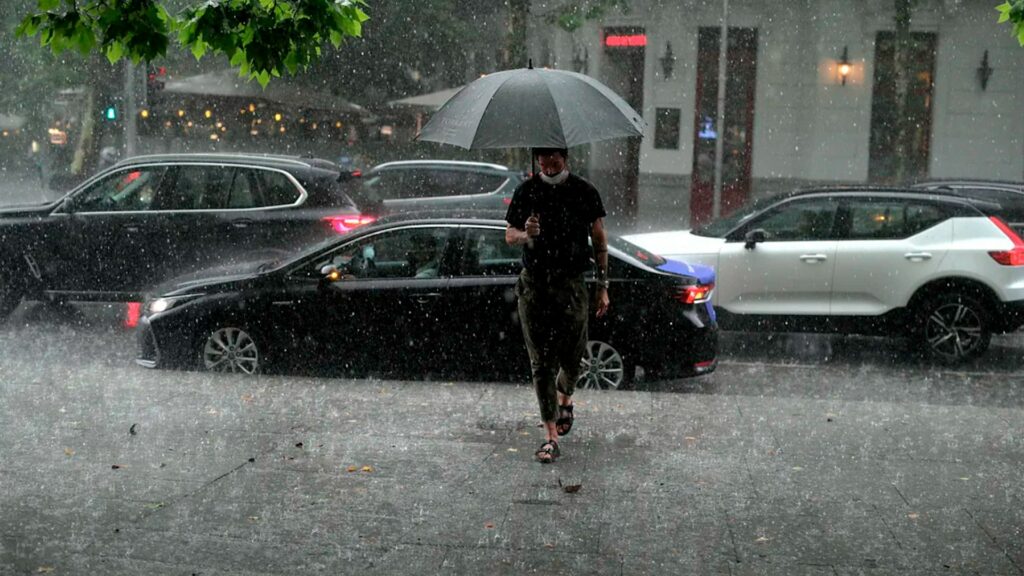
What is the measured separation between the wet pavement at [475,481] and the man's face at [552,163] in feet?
5.32

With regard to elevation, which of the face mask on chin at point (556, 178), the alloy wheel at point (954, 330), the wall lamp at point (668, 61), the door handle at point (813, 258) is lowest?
the alloy wheel at point (954, 330)

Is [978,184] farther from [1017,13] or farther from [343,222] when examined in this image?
[1017,13]

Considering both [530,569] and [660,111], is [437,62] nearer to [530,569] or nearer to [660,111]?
[660,111]

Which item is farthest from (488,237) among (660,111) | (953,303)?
(660,111)

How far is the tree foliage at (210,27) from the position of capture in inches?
274

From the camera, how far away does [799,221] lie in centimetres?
1189

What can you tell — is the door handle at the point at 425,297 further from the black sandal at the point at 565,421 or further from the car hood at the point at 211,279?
the black sandal at the point at 565,421

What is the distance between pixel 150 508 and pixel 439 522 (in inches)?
55.0

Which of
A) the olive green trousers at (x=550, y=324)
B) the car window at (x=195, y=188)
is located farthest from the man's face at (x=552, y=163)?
the car window at (x=195, y=188)

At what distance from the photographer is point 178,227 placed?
Answer: 40.8 ft

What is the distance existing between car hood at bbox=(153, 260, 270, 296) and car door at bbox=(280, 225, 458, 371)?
61 cm

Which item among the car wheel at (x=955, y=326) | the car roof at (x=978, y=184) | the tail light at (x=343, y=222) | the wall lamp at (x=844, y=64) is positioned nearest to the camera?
the car wheel at (x=955, y=326)

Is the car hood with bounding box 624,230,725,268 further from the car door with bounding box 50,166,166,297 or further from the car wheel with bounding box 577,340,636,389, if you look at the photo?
the car door with bounding box 50,166,166,297

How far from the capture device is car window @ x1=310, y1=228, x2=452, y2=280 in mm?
9766
